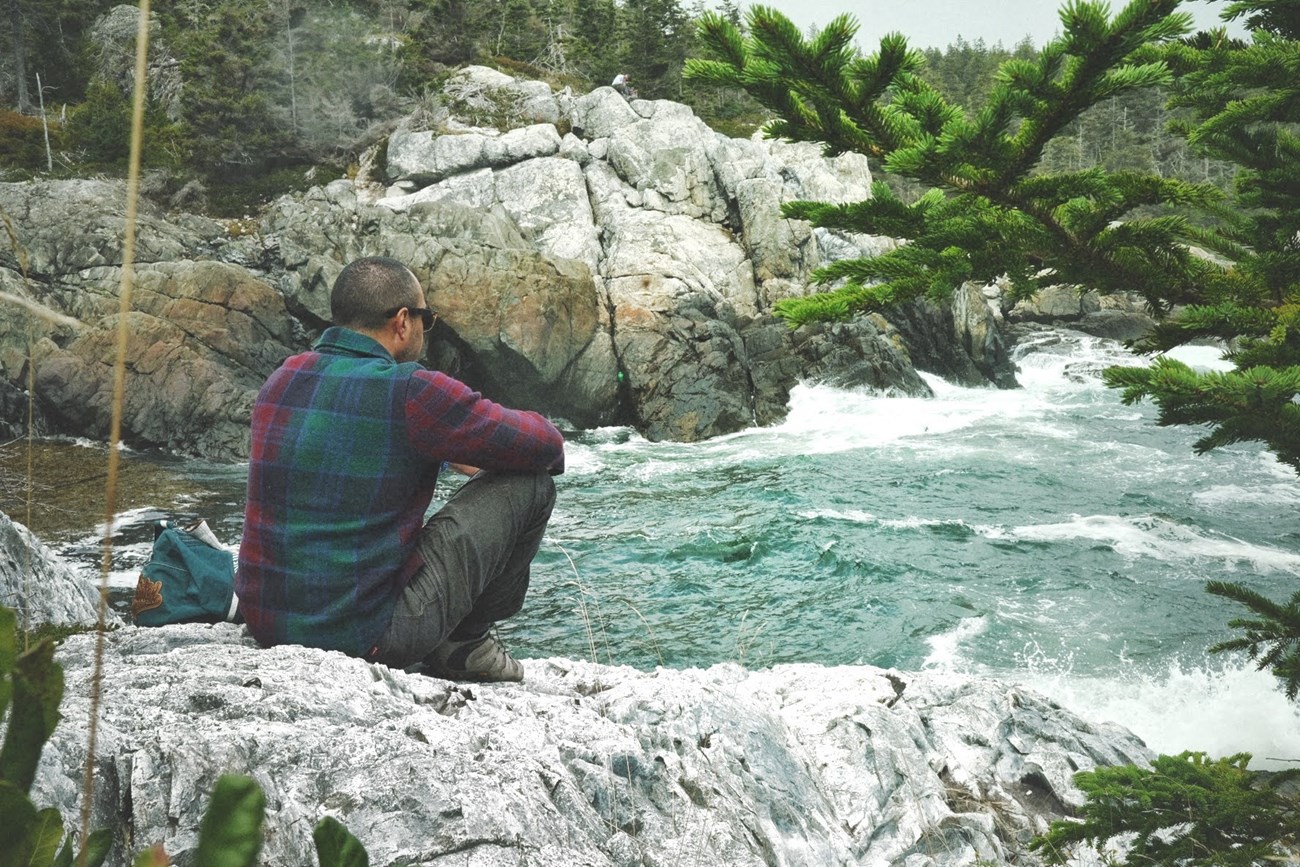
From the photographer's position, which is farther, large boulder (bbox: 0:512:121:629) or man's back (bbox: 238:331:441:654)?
large boulder (bbox: 0:512:121:629)

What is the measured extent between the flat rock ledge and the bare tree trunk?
4233 centimetres

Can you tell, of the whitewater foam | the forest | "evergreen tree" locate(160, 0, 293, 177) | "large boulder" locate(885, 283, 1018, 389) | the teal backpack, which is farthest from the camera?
"evergreen tree" locate(160, 0, 293, 177)

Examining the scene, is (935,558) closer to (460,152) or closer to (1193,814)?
(1193,814)

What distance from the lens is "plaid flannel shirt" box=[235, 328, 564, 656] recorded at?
311 cm

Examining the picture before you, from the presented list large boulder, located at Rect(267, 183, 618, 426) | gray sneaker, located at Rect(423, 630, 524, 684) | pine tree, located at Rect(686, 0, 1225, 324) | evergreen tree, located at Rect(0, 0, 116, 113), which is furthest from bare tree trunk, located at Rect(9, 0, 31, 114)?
pine tree, located at Rect(686, 0, 1225, 324)

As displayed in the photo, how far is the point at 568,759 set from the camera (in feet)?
9.28

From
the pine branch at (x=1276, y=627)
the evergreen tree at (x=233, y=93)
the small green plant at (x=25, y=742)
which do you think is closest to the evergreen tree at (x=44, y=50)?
the evergreen tree at (x=233, y=93)

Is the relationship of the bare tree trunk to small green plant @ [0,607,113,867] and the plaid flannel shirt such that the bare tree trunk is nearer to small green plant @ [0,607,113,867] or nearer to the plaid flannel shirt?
the plaid flannel shirt

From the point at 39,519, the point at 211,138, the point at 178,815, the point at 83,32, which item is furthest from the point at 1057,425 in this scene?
the point at 83,32

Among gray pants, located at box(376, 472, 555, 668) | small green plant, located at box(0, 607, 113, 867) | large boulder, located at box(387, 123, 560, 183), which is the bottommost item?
gray pants, located at box(376, 472, 555, 668)

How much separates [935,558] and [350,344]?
918 cm

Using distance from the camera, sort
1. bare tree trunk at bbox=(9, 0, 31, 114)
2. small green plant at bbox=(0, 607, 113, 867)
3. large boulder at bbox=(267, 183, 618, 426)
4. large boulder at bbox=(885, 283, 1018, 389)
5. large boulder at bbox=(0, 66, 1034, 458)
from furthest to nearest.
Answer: bare tree trunk at bbox=(9, 0, 31, 114)
large boulder at bbox=(885, 283, 1018, 389)
large boulder at bbox=(267, 183, 618, 426)
large boulder at bbox=(0, 66, 1034, 458)
small green plant at bbox=(0, 607, 113, 867)

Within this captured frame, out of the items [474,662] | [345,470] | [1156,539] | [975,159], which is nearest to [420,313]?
[345,470]

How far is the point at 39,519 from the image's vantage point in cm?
1115
